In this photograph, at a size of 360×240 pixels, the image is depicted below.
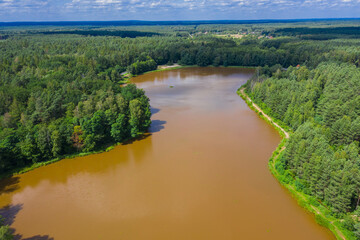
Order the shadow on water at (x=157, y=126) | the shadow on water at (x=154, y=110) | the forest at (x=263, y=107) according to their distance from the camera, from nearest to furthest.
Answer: the forest at (x=263, y=107)
the shadow on water at (x=157, y=126)
the shadow on water at (x=154, y=110)

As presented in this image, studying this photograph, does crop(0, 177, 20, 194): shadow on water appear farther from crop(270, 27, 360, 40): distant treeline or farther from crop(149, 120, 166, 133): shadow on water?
crop(270, 27, 360, 40): distant treeline

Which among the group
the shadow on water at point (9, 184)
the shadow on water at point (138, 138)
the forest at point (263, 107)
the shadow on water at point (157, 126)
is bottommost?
the shadow on water at point (9, 184)

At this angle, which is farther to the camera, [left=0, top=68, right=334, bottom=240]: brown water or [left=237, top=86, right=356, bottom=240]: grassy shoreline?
[left=0, top=68, right=334, bottom=240]: brown water

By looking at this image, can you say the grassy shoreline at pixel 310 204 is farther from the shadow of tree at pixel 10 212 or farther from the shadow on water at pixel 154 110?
the shadow of tree at pixel 10 212

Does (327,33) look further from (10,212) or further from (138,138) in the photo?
(10,212)

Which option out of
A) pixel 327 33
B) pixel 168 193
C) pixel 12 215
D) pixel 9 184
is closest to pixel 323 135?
pixel 168 193

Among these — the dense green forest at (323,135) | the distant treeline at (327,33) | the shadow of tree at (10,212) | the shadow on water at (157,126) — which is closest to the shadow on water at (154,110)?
the shadow on water at (157,126)

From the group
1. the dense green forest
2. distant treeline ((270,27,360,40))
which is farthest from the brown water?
distant treeline ((270,27,360,40))
